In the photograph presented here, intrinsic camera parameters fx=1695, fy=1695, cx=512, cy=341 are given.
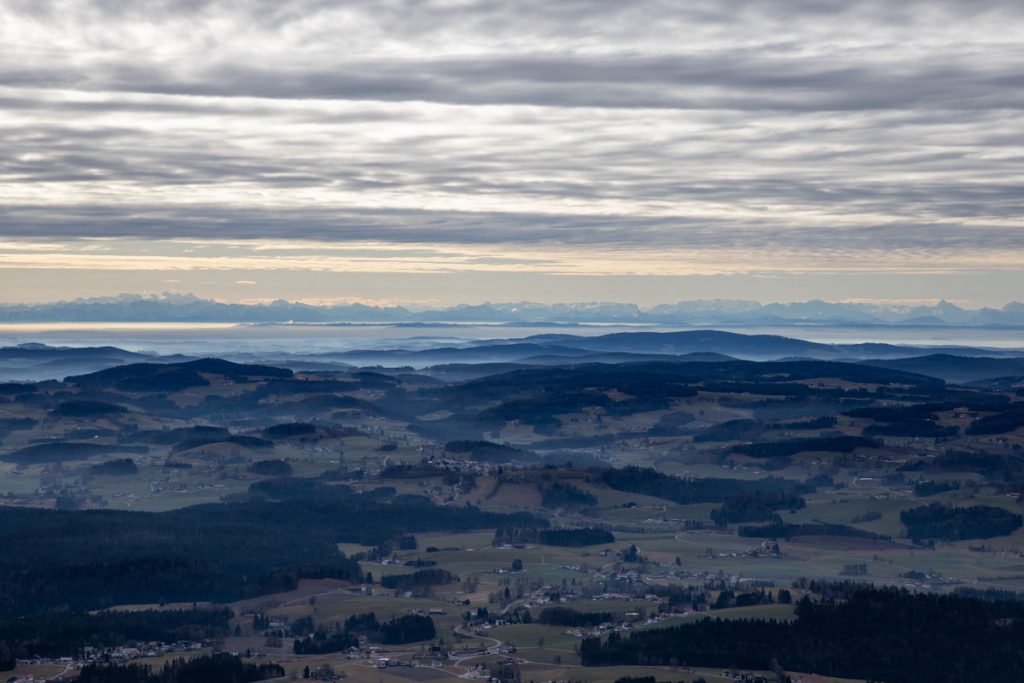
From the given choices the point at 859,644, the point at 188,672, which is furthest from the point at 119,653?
the point at 859,644

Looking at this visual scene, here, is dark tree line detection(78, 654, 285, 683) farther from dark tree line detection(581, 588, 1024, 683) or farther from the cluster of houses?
dark tree line detection(581, 588, 1024, 683)

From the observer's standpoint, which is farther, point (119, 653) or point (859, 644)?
point (119, 653)

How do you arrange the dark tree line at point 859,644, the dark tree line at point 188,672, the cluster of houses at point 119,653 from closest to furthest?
the dark tree line at point 188,672, the dark tree line at point 859,644, the cluster of houses at point 119,653

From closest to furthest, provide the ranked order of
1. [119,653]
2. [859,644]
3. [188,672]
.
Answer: [188,672], [859,644], [119,653]

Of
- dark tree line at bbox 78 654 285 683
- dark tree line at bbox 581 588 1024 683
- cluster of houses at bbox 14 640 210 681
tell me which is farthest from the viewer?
cluster of houses at bbox 14 640 210 681

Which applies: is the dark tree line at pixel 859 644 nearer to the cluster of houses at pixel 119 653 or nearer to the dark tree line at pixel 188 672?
the dark tree line at pixel 188 672

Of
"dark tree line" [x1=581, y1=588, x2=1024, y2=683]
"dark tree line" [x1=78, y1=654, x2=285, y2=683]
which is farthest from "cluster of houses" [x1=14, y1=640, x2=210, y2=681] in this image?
"dark tree line" [x1=581, y1=588, x2=1024, y2=683]

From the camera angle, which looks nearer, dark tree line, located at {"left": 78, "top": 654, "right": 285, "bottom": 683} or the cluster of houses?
dark tree line, located at {"left": 78, "top": 654, "right": 285, "bottom": 683}

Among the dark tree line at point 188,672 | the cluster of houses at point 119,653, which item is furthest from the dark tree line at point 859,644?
the cluster of houses at point 119,653

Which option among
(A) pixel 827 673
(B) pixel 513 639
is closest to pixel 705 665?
(A) pixel 827 673

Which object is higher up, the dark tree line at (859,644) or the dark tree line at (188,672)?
the dark tree line at (859,644)

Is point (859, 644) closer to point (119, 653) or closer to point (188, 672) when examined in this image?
point (188, 672)

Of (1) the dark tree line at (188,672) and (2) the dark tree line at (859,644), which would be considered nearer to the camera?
(1) the dark tree line at (188,672)

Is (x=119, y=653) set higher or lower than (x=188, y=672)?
lower
